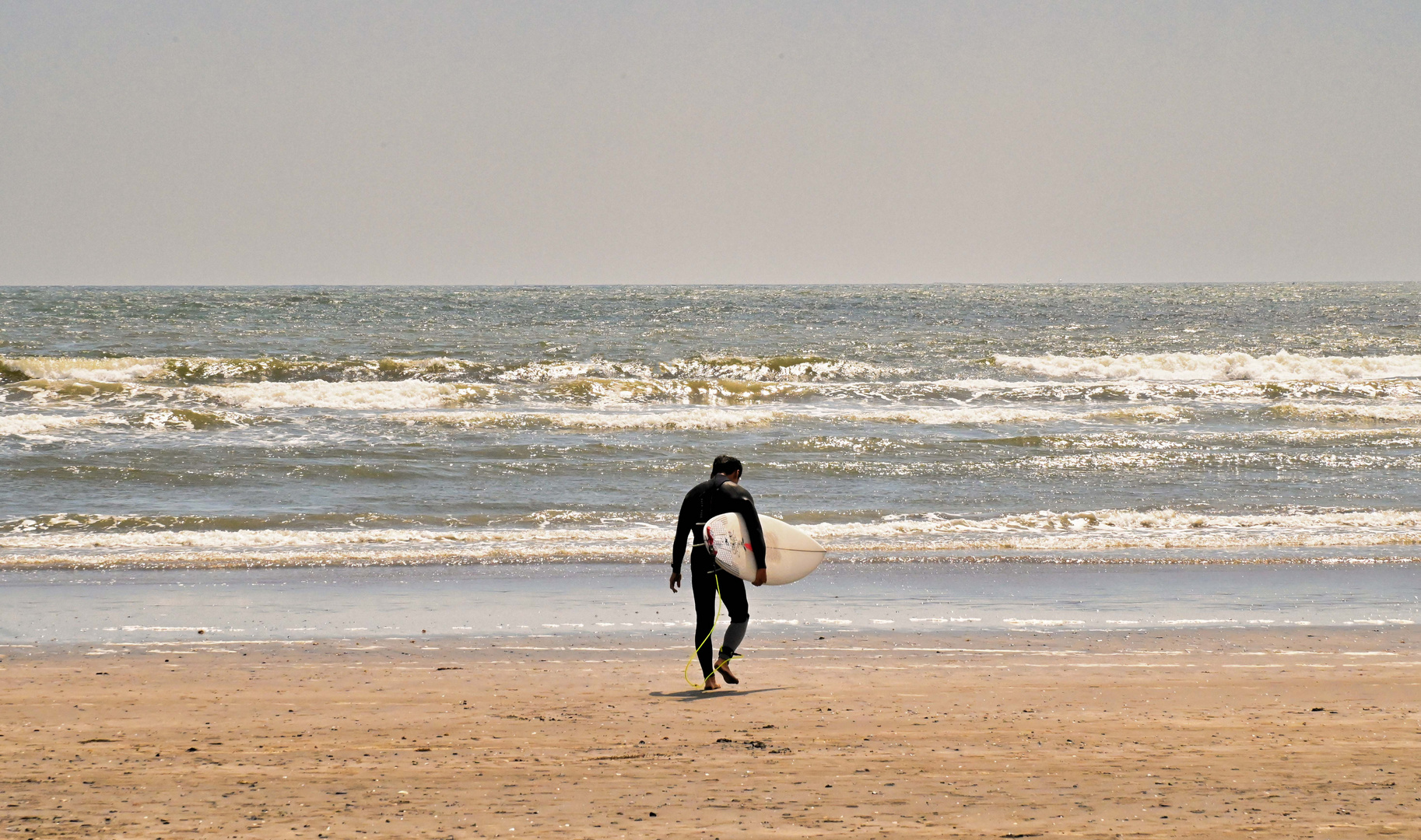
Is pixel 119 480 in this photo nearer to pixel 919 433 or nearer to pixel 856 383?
pixel 919 433

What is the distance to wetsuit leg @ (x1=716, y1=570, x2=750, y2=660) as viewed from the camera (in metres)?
6.71

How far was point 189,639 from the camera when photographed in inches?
301

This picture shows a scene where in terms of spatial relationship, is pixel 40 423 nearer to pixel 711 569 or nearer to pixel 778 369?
pixel 711 569

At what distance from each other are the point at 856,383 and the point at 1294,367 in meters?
13.9

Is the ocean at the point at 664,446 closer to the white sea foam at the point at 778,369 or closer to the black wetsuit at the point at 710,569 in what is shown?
the white sea foam at the point at 778,369

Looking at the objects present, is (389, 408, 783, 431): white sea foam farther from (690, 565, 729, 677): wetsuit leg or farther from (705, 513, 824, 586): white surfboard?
(690, 565, 729, 677): wetsuit leg

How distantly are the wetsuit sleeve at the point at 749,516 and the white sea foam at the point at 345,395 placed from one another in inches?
716

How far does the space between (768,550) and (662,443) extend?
11499mm

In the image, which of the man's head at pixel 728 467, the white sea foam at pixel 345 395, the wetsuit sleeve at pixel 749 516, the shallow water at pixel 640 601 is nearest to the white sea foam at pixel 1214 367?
the white sea foam at pixel 345 395

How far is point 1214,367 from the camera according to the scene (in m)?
34.0

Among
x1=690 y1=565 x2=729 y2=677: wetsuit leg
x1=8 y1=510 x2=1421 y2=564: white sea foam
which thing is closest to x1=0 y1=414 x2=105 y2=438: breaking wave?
x1=8 y1=510 x2=1421 y2=564: white sea foam

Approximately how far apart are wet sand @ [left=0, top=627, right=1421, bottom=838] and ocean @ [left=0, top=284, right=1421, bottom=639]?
3.29 m

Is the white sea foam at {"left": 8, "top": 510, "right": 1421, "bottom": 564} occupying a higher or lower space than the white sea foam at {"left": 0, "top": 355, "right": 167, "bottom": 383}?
lower

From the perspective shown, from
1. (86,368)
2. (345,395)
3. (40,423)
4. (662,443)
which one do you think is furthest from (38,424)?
(86,368)
